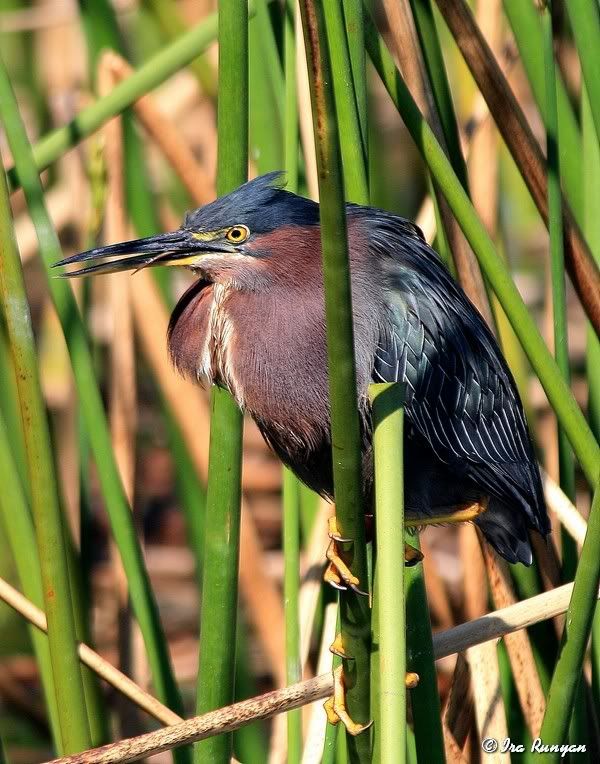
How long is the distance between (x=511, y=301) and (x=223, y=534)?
1.70ft

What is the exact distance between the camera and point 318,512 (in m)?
2.20

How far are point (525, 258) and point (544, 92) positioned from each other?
2830 millimetres

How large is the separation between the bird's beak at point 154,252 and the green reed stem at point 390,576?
619 mm

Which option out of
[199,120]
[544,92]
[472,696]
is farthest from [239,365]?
[199,120]

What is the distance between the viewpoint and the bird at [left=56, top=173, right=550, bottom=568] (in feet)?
5.62

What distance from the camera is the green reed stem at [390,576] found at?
1062mm

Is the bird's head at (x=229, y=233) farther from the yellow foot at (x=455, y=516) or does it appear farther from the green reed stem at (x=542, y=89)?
the yellow foot at (x=455, y=516)

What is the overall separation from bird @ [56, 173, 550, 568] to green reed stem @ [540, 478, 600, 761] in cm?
39

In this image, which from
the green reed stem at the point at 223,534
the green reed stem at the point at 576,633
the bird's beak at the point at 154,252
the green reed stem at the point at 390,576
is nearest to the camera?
the green reed stem at the point at 390,576

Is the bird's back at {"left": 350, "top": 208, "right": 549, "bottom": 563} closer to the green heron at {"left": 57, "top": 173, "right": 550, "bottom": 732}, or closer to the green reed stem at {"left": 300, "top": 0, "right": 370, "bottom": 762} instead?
the green heron at {"left": 57, "top": 173, "right": 550, "bottom": 732}

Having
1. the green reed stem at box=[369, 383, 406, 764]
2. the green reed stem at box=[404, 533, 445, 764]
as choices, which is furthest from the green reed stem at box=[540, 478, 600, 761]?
the green reed stem at box=[369, 383, 406, 764]

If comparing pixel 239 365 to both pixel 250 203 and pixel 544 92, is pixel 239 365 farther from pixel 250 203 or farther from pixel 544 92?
pixel 544 92

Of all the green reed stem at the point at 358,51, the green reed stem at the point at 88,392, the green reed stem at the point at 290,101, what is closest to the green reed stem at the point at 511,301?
the green reed stem at the point at 358,51

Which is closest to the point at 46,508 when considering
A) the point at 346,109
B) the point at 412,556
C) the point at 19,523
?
the point at 19,523
